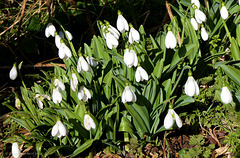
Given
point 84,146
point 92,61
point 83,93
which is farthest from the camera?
point 92,61

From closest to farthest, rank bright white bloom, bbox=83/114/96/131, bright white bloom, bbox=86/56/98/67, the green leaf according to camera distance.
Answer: bright white bloom, bbox=83/114/96/131 → the green leaf → bright white bloom, bbox=86/56/98/67

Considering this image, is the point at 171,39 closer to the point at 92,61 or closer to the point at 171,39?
the point at 171,39

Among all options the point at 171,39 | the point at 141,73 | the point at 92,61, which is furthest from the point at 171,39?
the point at 92,61

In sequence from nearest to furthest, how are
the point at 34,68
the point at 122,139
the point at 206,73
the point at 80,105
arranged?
1. the point at 80,105
2. the point at 122,139
3. the point at 206,73
4. the point at 34,68

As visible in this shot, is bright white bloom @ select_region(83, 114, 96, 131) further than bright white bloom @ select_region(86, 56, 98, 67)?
No

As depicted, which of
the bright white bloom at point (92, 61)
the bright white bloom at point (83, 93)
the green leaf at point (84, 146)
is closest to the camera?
the bright white bloom at point (83, 93)

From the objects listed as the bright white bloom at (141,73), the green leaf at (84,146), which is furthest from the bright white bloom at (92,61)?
the green leaf at (84,146)

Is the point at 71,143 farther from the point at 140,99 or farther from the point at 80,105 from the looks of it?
the point at 140,99

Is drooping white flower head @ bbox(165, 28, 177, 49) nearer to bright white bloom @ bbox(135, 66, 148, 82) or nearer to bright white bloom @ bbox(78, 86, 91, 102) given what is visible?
bright white bloom @ bbox(135, 66, 148, 82)

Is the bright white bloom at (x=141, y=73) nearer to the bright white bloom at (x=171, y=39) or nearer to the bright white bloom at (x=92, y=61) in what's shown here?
the bright white bloom at (x=171, y=39)

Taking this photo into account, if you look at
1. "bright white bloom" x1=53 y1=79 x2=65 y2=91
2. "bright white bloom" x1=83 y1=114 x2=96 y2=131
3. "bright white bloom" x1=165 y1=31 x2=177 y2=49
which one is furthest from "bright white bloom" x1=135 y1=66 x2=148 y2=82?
"bright white bloom" x1=53 y1=79 x2=65 y2=91

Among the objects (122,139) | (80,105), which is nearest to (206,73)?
(122,139)
